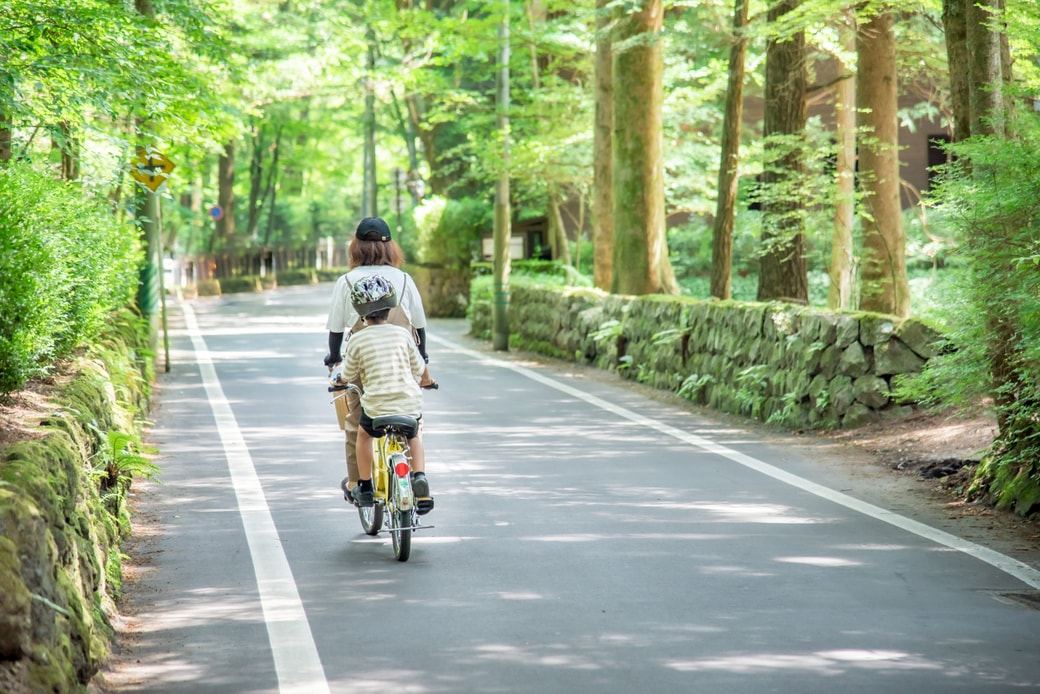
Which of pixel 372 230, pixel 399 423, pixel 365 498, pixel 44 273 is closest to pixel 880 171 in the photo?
pixel 372 230

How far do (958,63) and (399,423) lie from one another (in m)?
6.11

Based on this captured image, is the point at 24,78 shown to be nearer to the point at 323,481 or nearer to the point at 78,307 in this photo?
the point at 78,307

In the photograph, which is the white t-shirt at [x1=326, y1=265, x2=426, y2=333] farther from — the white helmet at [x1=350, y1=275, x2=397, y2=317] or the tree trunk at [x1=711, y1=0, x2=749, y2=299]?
the tree trunk at [x1=711, y1=0, x2=749, y2=299]

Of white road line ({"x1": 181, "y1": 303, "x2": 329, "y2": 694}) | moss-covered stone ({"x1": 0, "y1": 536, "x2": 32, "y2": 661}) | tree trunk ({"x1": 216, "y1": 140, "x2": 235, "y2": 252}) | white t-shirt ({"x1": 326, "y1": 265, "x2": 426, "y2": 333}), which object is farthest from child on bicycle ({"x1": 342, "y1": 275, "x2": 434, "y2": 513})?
tree trunk ({"x1": 216, "y1": 140, "x2": 235, "y2": 252})

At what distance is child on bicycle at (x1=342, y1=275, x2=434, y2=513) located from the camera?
26.8 ft

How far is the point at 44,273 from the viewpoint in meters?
8.02

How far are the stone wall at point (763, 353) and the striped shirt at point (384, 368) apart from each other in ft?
15.2

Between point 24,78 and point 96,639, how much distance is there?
5839 millimetres

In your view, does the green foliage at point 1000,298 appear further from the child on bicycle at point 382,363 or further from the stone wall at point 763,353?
the child on bicycle at point 382,363

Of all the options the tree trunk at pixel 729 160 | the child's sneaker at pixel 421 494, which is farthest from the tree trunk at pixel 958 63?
the tree trunk at pixel 729 160

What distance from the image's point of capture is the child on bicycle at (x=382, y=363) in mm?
8156

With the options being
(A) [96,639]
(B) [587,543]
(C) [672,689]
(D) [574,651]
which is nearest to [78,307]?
(B) [587,543]

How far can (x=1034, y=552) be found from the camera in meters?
8.23

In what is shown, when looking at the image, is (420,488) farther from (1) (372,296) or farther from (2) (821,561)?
(2) (821,561)
